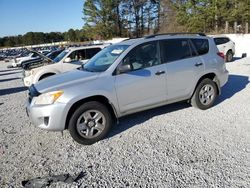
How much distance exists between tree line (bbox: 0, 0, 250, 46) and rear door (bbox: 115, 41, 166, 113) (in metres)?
25.5

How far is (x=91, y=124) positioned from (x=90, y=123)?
3cm

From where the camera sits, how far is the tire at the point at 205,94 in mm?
5676

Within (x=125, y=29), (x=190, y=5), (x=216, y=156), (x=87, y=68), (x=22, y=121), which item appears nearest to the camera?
(x=216, y=156)

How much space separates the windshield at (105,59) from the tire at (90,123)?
2.59ft

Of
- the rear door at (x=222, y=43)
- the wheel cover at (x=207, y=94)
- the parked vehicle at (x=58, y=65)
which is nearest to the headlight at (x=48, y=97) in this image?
the wheel cover at (x=207, y=94)

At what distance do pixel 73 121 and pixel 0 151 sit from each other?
4.73 feet

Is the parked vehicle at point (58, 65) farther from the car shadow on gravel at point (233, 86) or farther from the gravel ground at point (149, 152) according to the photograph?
the car shadow on gravel at point (233, 86)

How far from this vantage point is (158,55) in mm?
5117

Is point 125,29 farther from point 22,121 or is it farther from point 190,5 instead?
point 22,121

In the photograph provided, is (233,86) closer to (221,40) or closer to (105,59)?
(105,59)

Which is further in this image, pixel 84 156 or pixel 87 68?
pixel 87 68

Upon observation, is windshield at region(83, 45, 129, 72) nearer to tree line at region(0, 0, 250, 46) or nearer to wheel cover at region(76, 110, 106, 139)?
wheel cover at region(76, 110, 106, 139)

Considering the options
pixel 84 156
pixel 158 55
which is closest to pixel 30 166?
pixel 84 156

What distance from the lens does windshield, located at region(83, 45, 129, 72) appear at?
485 cm
